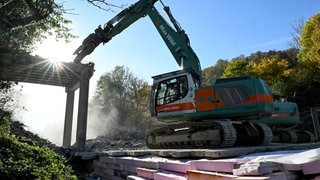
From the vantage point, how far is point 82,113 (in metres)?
13.8

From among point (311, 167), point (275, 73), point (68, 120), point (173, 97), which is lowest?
point (311, 167)

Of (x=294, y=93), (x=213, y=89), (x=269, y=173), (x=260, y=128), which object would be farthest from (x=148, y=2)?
(x=294, y=93)

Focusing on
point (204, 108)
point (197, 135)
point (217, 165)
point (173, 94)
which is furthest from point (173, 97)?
point (217, 165)

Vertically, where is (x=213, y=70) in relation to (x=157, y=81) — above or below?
above

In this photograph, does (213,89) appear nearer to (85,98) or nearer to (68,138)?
(85,98)

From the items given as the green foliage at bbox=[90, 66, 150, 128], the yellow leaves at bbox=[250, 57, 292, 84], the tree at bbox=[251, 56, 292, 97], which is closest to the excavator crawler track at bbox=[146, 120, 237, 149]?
the tree at bbox=[251, 56, 292, 97]

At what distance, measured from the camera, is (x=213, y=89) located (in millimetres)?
7188

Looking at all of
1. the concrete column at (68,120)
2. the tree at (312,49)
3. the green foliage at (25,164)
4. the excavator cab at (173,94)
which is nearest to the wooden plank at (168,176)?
the green foliage at (25,164)

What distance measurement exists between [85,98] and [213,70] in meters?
40.8

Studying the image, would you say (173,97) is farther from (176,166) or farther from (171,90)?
(176,166)

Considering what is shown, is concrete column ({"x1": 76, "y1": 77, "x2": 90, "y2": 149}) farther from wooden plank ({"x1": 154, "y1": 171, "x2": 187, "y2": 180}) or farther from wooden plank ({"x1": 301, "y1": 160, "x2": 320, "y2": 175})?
wooden plank ({"x1": 301, "y1": 160, "x2": 320, "y2": 175})

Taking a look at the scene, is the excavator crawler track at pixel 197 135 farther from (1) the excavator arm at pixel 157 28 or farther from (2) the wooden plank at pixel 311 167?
(2) the wooden plank at pixel 311 167

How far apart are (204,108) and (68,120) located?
11517 millimetres

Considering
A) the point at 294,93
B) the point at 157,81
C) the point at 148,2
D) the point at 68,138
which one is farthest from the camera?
the point at 294,93
